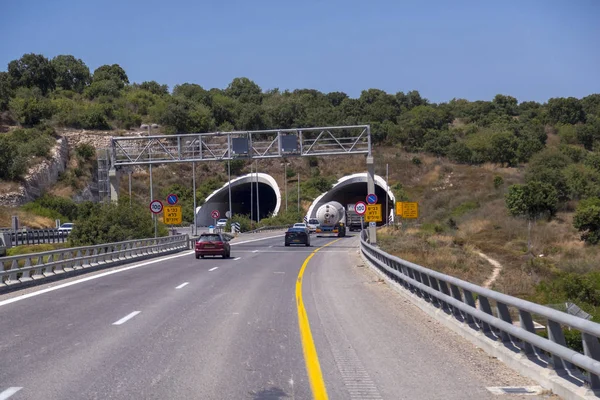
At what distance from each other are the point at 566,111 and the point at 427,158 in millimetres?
43374

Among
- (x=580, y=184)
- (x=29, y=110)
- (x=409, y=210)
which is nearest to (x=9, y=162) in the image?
(x=29, y=110)

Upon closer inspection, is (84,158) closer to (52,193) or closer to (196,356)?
(52,193)

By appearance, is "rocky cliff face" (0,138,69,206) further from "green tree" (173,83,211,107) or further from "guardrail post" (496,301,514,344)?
"guardrail post" (496,301,514,344)

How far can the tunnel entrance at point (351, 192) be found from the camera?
9256 centimetres

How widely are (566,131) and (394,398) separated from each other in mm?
128504

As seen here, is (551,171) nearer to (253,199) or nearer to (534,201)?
(534,201)

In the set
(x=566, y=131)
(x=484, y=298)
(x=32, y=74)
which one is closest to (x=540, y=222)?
(x=484, y=298)

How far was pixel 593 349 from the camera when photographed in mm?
7016

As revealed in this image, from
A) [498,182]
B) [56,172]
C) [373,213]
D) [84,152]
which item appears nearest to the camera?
[373,213]

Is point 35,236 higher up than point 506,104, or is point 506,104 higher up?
point 506,104

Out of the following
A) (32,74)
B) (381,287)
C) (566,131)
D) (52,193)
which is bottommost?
(381,287)

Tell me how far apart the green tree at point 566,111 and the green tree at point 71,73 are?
92937 mm

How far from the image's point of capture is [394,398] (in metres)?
7.81

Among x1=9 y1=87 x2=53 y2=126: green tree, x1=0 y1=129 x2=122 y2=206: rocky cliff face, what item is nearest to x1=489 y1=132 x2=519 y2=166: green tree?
x1=0 y1=129 x2=122 y2=206: rocky cliff face
